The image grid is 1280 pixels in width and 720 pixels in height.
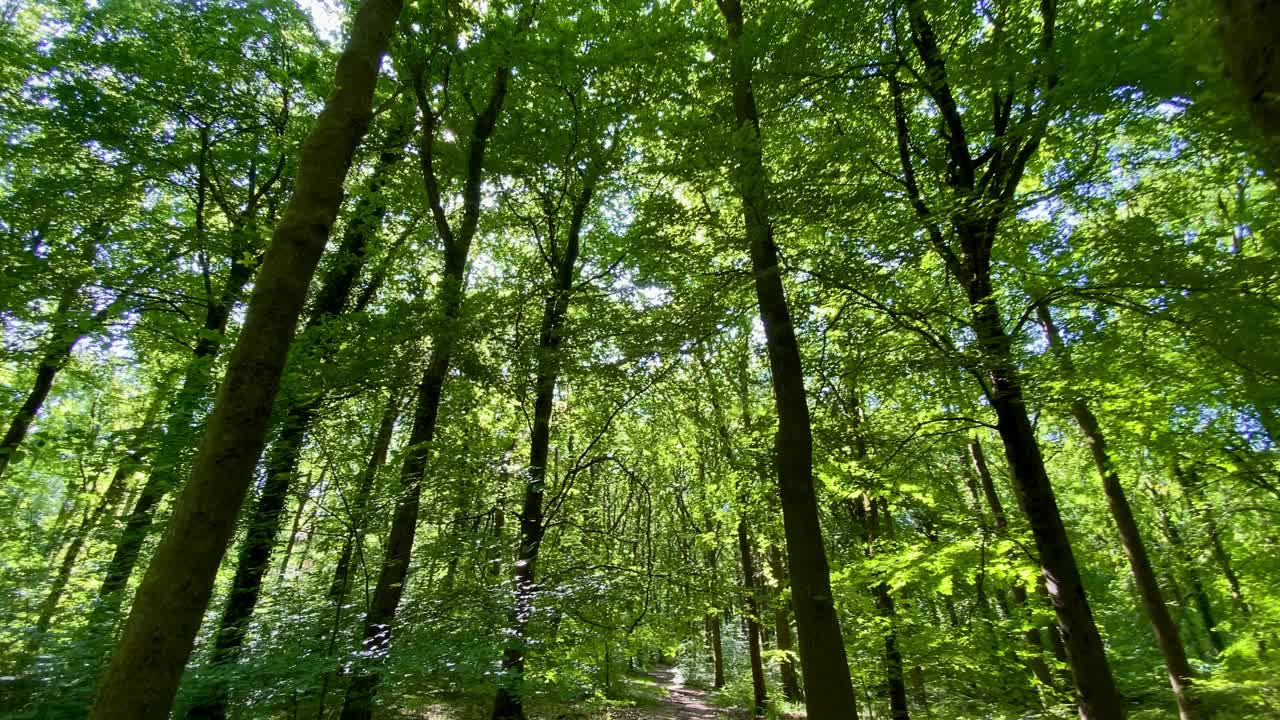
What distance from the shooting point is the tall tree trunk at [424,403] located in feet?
16.8

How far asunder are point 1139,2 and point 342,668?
8.39 m

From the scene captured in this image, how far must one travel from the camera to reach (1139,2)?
13.6ft

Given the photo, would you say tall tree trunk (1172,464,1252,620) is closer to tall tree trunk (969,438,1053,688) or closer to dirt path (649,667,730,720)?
tall tree trunk (969,438,1053,688)

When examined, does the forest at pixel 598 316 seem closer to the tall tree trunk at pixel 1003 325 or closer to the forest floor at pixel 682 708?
the tall tree trunk at pixel 1003 325

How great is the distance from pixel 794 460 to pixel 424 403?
452 centimetres

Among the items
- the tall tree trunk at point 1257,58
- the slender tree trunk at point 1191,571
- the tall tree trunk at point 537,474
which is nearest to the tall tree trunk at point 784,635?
the tall tree trunk at point 537,474

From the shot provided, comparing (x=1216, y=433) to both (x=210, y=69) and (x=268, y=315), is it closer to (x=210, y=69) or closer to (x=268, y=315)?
(x=268, y=315)

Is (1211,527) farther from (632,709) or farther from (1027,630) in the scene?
(632,709)

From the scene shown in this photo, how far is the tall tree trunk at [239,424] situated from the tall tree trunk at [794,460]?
2.97m

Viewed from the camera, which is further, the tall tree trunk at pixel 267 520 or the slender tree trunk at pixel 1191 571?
the slender tree trunk at pixel 1191 571

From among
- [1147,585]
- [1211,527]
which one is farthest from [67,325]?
[1211,527]

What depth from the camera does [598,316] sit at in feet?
23.6

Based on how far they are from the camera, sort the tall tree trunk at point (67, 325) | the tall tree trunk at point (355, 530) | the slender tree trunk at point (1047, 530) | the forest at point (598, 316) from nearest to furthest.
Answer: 1. the forest at point (598, 316)
2. the tall tree trunk at point (355, 530)
3. the slender tree trunk at point (1047, 530)
4. the tall tree trunk at point (67, 325)

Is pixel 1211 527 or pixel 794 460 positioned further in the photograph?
pixel 1211 527
